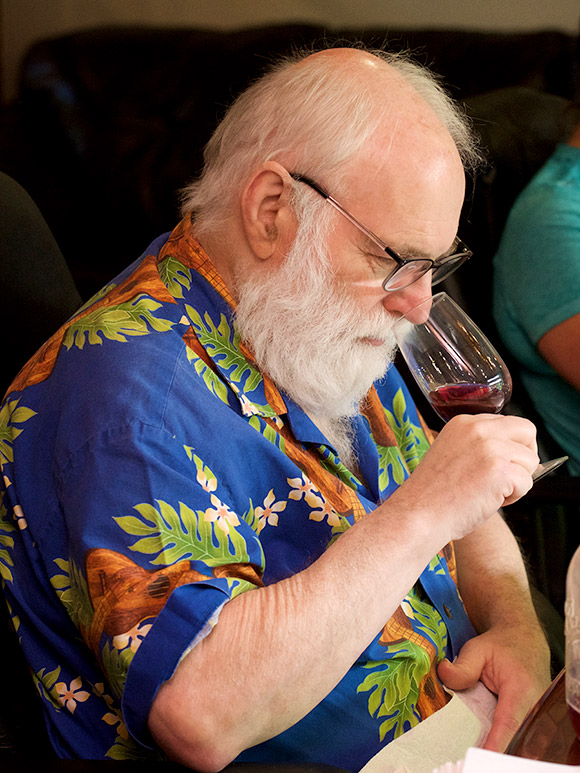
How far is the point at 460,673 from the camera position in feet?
3.73

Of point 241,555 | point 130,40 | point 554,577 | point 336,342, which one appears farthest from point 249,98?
point 130,40

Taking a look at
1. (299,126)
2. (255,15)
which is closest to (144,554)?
(299,126)

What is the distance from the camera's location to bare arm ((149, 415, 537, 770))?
86 centimetres

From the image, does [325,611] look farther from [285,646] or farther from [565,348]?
[565,348]

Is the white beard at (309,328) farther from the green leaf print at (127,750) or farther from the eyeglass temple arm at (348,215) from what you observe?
the green leaf print at (127,750)

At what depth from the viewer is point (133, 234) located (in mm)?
3266

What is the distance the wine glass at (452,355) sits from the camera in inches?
45.6

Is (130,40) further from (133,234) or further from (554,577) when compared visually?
(554,577)

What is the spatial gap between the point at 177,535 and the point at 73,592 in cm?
15

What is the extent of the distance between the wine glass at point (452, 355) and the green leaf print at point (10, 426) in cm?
49

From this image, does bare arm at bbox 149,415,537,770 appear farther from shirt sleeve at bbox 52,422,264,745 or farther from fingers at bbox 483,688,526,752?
fingers at bbox 483,688,526,752

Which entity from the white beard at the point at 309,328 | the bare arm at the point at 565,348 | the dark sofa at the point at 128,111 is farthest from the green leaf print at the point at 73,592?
the dark sofa at the point at 128,111

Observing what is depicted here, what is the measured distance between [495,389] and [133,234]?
2325mm

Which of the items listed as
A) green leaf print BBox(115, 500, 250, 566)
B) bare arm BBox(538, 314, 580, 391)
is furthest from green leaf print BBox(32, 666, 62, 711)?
bare arm BBox(538, 314, 580, 391)
